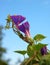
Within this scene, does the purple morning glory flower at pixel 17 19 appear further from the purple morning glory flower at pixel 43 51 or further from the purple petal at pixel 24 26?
the purple morning glory flower at pixel 43 51

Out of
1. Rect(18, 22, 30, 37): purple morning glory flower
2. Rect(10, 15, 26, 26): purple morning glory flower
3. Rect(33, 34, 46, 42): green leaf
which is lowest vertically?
Rect(33, 34, 46, 42): green leaf

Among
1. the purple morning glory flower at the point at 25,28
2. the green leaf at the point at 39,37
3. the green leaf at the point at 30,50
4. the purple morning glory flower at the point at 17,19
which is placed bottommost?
the green leaf at the point at 30,50

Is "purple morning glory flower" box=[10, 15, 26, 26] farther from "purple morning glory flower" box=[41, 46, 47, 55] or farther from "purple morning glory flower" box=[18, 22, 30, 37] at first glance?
"purple morning glory flower" box=[41, 46, 47, 55]

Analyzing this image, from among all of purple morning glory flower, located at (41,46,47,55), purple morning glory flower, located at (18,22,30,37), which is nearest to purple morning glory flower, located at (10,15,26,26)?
purple morning glory flower, located at (18,22,30,37)

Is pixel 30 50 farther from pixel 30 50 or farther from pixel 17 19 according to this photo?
pixel 17 19

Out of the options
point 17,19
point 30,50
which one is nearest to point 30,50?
point 30,50

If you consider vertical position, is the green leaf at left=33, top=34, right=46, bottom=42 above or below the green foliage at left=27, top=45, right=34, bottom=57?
above

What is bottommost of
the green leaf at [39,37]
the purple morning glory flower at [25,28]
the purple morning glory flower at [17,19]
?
the green leaf at [39,37]

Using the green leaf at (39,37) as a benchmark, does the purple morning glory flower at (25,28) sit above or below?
above

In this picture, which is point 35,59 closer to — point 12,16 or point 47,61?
point 47,61

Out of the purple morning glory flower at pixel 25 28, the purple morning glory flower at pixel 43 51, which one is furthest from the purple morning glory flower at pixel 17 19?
the purple morning glory flower at pixel 43 51

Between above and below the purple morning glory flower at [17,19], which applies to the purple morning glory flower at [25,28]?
below

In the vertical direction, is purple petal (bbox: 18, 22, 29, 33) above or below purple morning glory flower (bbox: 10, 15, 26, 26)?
below

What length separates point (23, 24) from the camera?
1019 mm
